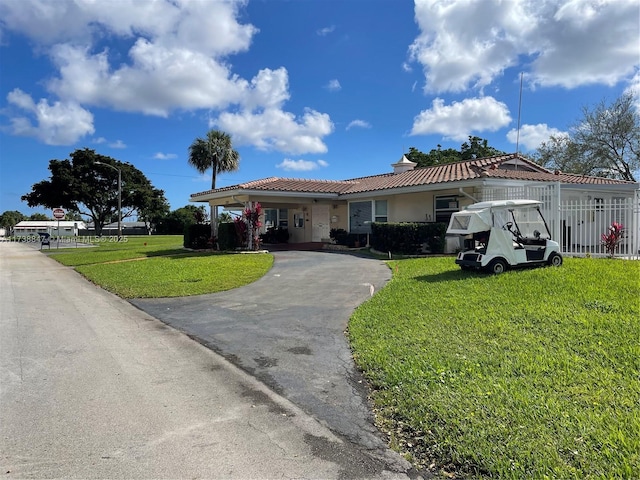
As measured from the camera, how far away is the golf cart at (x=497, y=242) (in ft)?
30.9

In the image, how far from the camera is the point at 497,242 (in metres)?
9.34

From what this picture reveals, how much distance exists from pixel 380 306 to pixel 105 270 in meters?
12.2

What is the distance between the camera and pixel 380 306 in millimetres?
7980

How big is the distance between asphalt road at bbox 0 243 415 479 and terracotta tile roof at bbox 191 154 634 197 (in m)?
12.9

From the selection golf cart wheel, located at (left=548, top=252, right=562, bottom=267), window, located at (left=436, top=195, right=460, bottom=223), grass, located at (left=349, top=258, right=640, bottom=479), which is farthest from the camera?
window, located at (left=436, top=195, right=460, bottom=223)

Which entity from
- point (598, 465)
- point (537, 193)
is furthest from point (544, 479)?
point (537, 193)

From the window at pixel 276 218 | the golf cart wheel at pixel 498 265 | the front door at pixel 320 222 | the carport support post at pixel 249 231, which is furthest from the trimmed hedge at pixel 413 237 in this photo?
the window at pixel 276 218

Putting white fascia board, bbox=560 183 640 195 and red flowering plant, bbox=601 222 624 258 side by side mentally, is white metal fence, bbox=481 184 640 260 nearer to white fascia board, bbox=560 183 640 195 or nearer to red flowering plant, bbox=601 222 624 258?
red flowering plant, bbox=601 222 624 258

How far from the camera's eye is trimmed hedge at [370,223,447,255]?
613 inches

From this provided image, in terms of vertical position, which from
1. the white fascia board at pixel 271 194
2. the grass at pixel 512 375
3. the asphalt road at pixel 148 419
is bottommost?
the asphalt road at pixel 148 419

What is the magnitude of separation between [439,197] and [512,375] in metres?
14.4

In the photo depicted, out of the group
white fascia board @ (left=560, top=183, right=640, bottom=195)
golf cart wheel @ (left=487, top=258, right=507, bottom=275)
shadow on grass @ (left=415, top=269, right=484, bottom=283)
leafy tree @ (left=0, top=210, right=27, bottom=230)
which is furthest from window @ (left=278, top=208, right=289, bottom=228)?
leafy tree @ (left=0, top=210, right=27, bottom=230)

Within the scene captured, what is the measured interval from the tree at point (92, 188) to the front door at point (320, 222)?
1660 inches

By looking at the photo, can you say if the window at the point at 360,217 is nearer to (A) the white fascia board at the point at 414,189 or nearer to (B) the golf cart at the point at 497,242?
(A) the white fascia board at the point at 414,189
